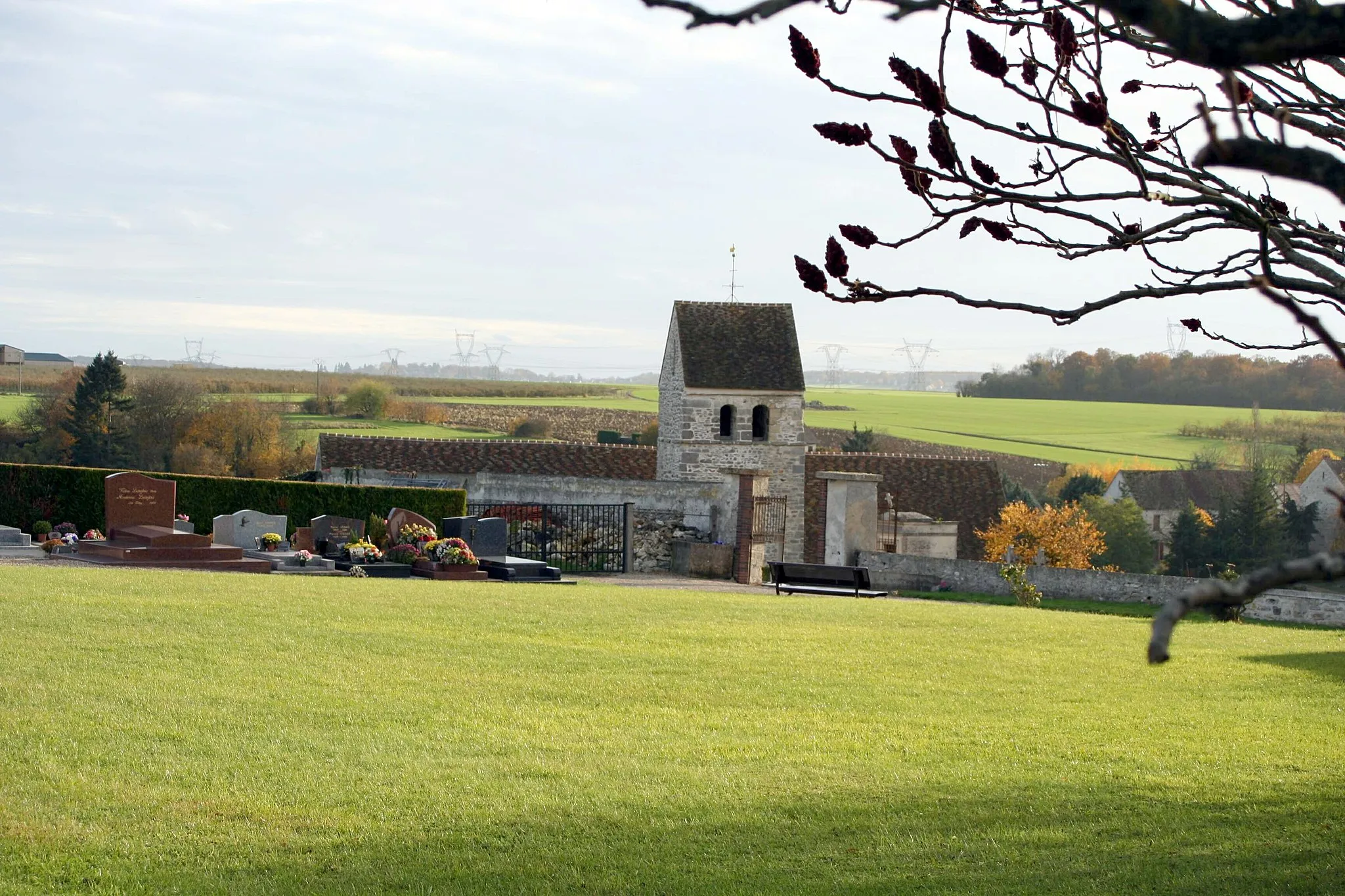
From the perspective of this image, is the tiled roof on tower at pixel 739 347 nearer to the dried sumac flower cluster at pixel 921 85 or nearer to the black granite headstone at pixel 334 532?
the black granite headstone at pixel 334 532

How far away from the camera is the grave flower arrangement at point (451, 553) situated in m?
22.6

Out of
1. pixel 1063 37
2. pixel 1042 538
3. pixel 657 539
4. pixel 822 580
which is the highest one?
pixel 1063 37

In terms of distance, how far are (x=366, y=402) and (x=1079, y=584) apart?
3058 inches

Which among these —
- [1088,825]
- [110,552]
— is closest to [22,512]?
[110,552]

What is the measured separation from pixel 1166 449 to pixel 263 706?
88.7m

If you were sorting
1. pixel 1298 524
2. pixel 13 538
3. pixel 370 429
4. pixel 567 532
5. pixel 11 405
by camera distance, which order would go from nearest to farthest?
pixel 13 538 → pixel 567 532 → pixel 1298 524 → pixel 370 429 → pixel 11 405

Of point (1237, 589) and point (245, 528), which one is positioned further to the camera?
point (245, 528)

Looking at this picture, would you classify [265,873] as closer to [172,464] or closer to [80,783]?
[80,783]

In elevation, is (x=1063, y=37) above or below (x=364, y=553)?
above

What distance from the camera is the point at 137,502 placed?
2256 centimetres

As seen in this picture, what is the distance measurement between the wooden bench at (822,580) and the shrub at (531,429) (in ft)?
192

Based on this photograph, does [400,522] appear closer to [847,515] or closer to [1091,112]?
[847,515]

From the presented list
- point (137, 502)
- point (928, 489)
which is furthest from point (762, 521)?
point (928, 489)

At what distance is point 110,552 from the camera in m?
21.4
